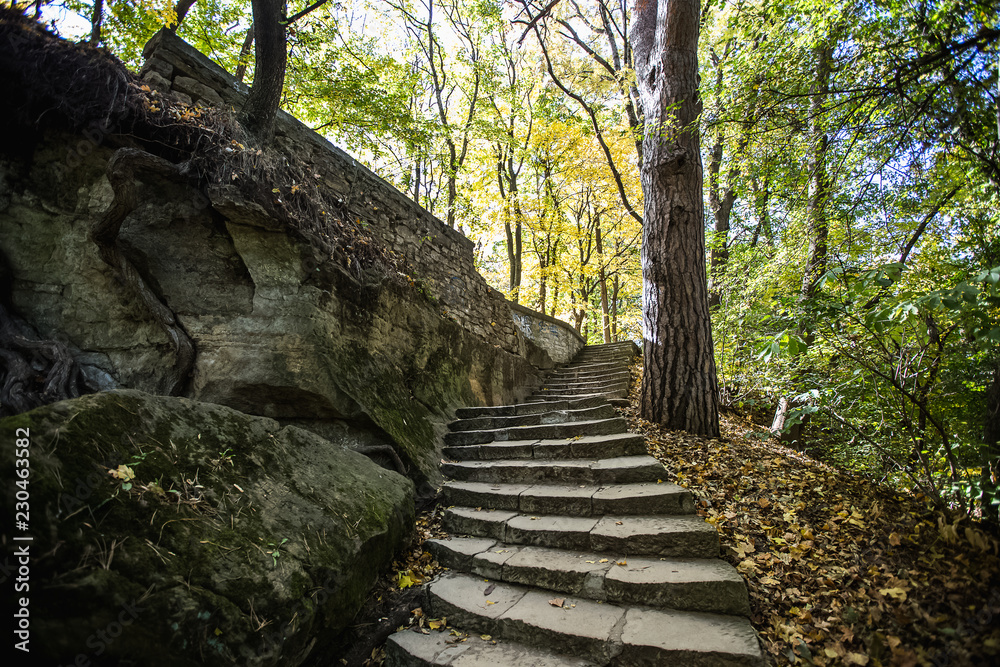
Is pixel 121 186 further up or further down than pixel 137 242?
further up

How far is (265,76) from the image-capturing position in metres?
4.16

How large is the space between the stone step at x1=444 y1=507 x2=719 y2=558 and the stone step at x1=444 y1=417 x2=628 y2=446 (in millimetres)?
1109

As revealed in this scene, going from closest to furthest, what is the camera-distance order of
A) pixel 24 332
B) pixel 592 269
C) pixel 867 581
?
pixel 867 581
pixel 24 332
pixel 592 269

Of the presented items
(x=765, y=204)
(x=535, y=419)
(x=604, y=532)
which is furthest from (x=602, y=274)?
(x=604, y=532)

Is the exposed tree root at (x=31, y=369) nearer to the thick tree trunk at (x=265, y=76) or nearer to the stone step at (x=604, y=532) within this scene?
the thick tree trunk at (x=265, y=76)

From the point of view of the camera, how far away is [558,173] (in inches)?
556

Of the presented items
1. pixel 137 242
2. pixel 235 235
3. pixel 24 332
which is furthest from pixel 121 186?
pixel 24 332

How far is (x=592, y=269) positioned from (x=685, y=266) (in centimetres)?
1127

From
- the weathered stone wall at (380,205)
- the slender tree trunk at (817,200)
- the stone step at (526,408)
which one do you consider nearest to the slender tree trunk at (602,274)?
the weathered stone wall at (380,205)

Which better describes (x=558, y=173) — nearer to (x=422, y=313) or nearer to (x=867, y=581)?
(x=422, y=313)

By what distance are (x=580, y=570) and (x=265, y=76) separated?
17.7 feet

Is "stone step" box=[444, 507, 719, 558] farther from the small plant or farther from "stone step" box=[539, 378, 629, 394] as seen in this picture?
"stone step" box=[539, 378, 629, 394]

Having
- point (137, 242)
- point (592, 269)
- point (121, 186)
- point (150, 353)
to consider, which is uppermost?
point (592, 269)

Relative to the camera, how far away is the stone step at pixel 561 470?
10.0ft
